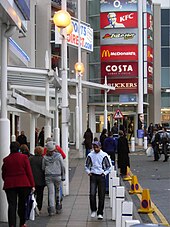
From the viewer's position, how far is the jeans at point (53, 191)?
12164mm

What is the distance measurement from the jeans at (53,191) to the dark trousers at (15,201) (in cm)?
181

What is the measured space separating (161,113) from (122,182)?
130 ft

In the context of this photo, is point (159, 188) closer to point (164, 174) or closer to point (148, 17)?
point (164, 174)

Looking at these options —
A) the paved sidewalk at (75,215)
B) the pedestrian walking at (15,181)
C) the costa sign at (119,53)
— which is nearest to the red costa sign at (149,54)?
the costa sign at (119,53)

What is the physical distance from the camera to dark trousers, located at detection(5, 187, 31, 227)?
33.1 feet

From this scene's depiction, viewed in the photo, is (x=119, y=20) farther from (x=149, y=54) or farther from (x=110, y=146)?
(x=110, y=146)

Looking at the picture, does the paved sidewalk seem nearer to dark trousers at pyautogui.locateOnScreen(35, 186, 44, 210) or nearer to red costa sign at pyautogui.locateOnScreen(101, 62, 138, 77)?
dark trousers at pyautogui.locateOnScreen(35, 186, 44, 210)

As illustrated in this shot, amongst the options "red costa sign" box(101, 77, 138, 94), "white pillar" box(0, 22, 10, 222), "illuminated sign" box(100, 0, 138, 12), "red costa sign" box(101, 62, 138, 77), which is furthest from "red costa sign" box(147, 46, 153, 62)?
"white pillar" box(0, 22, 10, 222)

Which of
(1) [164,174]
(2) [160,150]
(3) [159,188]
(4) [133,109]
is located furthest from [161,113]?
(3) [159,188]

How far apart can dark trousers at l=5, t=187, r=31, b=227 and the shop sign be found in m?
41.6

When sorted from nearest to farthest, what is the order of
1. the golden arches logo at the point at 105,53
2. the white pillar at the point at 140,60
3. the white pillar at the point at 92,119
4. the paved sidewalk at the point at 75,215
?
the paved sidewalk at the point at 75,215
the white pillar at the point at 140,60
the golden arches logo at the point at 105,53
the white pillar at the point at 92,119

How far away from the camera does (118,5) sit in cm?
5112

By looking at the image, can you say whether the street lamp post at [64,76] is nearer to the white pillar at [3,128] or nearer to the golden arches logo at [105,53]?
the white pillar at [3,128]

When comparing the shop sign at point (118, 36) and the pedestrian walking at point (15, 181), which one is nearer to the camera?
the pedestrian walking at point (15, 181)
